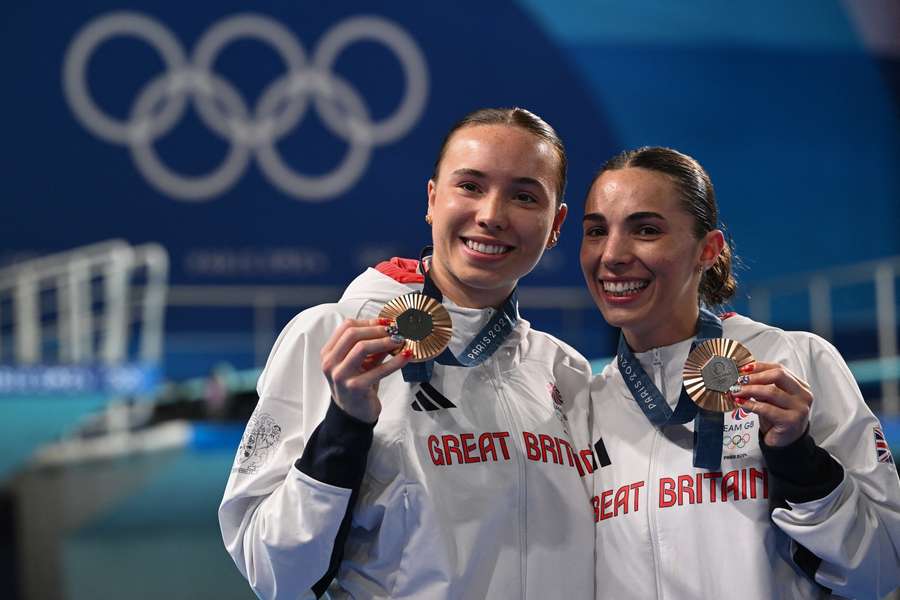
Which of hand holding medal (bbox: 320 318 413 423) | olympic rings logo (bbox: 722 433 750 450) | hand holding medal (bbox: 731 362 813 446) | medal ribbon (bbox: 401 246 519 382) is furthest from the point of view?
olympic rings logo (bbox: 722 433 750 450)

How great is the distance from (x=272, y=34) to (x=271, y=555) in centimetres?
767

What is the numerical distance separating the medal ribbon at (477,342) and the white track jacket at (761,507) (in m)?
0.30

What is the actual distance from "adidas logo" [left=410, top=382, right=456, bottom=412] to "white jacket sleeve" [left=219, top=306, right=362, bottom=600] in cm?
15

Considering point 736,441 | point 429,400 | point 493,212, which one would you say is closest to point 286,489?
point 429,400

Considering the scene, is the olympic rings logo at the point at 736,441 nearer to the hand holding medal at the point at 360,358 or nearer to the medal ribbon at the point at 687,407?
the medal ribbon at the point at 687,407

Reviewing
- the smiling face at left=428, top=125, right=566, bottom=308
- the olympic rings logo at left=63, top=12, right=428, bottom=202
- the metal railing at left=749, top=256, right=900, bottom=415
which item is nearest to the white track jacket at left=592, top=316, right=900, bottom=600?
the smiling face at left=428, top=125, right=566, bottom=308

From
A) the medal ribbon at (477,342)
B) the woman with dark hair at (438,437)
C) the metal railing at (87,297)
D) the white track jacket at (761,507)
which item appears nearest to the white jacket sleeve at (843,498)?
the white track jacket at (761,507)

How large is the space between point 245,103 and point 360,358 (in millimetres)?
7494

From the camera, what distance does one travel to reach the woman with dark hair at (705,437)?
168cm

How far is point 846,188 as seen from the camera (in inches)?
371

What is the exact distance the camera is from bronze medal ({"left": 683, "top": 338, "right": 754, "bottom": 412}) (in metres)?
1.64

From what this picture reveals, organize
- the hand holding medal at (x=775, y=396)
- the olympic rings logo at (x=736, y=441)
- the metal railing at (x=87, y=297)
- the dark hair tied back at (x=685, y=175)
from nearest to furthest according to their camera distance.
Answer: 1. the hand holding medal at (x=775, y=396)
2. the olympic rings logo at (x=736, y=441)
3. the dark hair tied back at (x=685, y=175)
4. the metal railing at (x=87, y=297)

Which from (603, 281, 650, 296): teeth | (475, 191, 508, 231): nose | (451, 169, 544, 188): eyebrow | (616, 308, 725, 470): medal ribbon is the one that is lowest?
(616, 308, 725, 470): medal ribbon

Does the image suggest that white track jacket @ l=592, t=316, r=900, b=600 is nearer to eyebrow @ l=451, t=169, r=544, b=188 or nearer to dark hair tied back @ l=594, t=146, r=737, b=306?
dark hair tied back @ l=594, t=146, r=737, b=306
